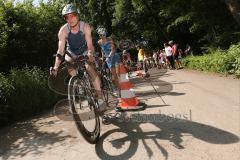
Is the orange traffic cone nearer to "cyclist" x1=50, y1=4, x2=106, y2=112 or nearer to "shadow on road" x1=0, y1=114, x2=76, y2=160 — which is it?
"cyclist" x1=50, y1=4, x2=106, y2=112

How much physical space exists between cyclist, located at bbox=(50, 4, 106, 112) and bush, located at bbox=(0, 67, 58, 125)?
4.26 metres

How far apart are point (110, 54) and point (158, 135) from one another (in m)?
3.87

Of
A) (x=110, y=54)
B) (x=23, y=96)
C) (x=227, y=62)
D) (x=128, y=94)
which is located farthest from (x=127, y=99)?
(x=227, y=62)

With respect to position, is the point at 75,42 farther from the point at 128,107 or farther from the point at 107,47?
the point at 107,47

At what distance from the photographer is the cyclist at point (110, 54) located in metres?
9.91

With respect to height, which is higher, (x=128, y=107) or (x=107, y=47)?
(x=107, y=47)

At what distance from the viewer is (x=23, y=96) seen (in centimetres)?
1163

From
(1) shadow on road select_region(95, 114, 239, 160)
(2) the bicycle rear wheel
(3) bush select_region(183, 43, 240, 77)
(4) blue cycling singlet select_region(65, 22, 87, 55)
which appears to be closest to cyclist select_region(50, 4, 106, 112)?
(4) blue cycling singlet select_region(65, 22, 87, 55)

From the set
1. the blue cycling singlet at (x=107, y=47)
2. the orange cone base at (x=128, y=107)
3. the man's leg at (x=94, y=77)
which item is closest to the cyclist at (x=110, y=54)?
the blue cycling singlet at (x=107, y=47)

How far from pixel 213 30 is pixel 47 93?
17151 mm

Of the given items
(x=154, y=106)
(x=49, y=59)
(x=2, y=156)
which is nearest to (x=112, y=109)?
(x=154, y=106)

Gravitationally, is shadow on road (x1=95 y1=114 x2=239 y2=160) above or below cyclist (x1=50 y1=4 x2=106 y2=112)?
below

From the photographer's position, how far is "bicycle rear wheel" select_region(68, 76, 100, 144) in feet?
20.7

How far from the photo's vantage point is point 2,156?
7039 mm
